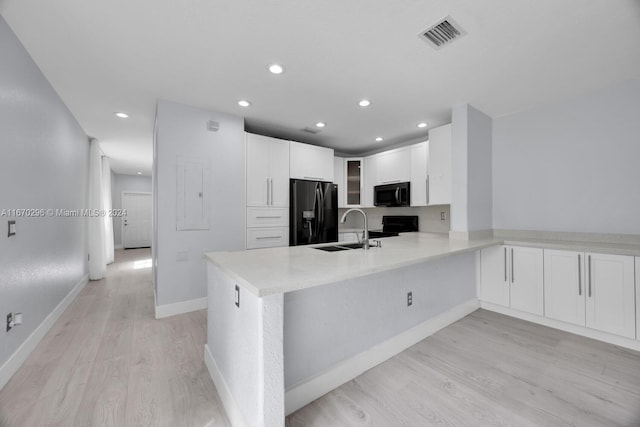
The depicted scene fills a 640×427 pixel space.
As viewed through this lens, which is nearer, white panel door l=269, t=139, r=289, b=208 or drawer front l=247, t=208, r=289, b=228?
drawer front l=247, t=208, r=289, b=228

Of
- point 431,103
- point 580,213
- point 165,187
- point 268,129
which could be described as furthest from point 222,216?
point 580,213

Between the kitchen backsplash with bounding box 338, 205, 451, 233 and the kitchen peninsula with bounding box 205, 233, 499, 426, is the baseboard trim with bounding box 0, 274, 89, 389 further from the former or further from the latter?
the kitchen backsplash with bounding box 338, 205, 451, 233

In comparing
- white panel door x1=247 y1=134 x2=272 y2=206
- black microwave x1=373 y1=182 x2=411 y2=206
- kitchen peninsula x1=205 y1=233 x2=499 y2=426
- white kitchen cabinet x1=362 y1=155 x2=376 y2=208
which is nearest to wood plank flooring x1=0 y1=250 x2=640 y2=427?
kitchen peninsula x1=205 y1=233 x2=499 y2=426

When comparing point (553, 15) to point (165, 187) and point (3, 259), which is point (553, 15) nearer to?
point (165, 187)

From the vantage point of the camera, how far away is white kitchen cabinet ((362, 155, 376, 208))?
15.2 ft

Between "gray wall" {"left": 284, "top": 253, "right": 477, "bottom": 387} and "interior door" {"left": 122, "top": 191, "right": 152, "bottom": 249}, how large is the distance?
8.96 metres

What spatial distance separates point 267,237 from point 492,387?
279cm

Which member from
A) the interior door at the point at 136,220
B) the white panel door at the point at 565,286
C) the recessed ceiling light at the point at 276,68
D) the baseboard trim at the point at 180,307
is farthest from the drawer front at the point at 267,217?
the interior door at the point at 136,220

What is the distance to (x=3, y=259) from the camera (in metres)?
1.75

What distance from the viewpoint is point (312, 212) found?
3.94 metres

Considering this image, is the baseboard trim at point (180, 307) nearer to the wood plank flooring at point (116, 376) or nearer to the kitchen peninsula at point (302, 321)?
the wood plank flooring at point (116, 376)

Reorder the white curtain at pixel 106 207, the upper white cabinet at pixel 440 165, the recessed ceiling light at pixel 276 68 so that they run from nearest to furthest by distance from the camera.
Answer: the recessed ceiling light at pixel 276 68 < the upper white cabinet at pixel 440 165 < the white curtain at pixel 106 207

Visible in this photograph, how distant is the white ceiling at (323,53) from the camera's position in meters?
1.58

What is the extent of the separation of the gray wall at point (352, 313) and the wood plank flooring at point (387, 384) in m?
0.20
